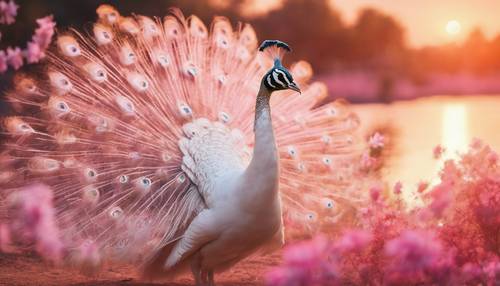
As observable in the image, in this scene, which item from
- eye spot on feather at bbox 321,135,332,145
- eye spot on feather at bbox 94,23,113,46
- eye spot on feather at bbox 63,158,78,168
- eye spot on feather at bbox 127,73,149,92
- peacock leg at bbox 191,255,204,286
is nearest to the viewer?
peacock leg at bbox 191,255,204,286

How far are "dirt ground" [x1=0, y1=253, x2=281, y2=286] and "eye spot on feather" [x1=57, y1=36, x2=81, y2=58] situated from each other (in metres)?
1.58

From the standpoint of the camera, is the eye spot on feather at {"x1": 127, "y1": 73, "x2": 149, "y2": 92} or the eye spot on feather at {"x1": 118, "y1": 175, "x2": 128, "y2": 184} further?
the eye spot on feather at {"x1": 127, "y1": 73, "x2": 149, "y2": 92}

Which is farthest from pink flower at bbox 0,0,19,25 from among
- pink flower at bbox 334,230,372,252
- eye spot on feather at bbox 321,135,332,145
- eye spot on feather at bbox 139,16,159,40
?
eye spot on feather at bbox 321,135,332,145

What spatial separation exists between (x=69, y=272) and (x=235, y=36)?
2.30 metres

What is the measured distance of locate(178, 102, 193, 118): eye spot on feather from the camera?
5.36 metres

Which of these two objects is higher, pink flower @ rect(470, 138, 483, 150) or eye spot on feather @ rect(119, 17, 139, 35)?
eye spot on feather @ rect(119, 17, 139, 35)

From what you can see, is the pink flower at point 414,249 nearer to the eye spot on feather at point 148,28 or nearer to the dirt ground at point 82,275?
the dirt ground at point 82,275

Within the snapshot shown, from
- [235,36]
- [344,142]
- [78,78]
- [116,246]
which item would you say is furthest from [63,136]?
[344,142]

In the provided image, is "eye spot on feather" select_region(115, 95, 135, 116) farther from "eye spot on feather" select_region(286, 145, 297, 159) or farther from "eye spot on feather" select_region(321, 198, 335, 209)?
"eye spot on feather" select_region(321, 198, 335, 209)

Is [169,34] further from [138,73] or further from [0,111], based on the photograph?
[0,111]

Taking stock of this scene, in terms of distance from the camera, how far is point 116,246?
16.4 feet

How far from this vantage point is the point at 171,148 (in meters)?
5.22

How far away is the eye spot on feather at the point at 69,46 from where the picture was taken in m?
5.49

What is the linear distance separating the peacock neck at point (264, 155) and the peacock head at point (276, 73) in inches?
4.3
